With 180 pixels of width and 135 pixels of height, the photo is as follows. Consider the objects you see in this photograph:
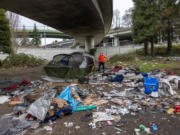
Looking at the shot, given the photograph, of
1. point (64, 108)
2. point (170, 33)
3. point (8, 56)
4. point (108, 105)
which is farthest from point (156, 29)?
point (8, 56)

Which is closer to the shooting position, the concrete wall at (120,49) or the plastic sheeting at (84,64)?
the plastic sheeting at (84,64)

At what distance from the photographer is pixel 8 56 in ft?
37.6

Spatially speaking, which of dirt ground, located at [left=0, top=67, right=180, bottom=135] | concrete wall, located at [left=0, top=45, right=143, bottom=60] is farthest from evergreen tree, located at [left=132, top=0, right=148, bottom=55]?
dirt ground, located at [left=0, top=67, right=180, bottom=135]

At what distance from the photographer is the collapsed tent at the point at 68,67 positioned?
6.40 metres

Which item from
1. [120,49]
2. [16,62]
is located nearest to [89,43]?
[120,49]

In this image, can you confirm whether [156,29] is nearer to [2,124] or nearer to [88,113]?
[88,113]

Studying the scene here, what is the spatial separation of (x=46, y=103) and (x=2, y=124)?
1.00 m

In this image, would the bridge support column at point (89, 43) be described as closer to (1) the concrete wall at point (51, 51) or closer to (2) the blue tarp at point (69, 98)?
(1) the concrete wall at point (51, 51)

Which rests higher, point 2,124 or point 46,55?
point 46,55

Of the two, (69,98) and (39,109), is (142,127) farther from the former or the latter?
(39,109)

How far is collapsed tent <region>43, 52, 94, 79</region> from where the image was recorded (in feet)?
21.0

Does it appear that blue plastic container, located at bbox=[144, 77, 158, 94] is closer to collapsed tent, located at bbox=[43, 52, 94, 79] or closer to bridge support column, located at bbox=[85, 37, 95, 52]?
collapsed tent, located at bbox=[43, 52, 94, 79]

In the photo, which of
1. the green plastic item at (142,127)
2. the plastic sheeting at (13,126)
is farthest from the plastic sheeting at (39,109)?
the green plastic item at (142,127)

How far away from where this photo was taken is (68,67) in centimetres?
626
